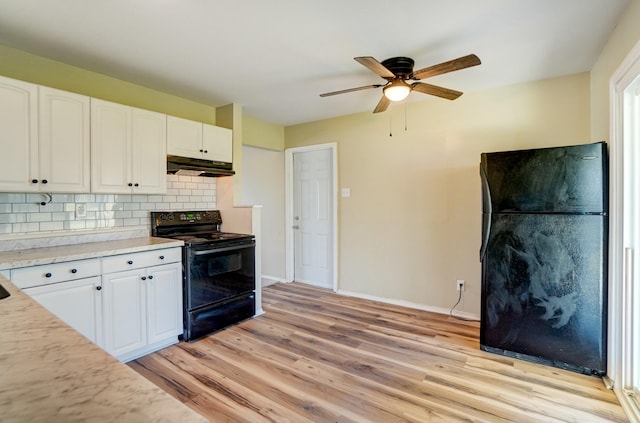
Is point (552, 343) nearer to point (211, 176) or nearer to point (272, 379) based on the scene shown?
point (272, 379)

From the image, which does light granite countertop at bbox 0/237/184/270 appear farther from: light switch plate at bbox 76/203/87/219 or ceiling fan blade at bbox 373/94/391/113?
ceiling fan blade at bbox 373/94/391/113

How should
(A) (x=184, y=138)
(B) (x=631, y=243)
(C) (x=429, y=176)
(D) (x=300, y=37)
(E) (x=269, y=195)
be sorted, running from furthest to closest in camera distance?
(E) (x=269, y=195)
(C) (x=429, y=176)
(A) (x=184, y=138)
(D) (x=300, y=37)
(B) (x=631, y=243)

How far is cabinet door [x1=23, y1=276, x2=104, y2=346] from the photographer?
2.07m

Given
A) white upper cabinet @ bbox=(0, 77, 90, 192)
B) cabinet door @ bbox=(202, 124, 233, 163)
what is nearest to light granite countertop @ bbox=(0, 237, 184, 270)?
white upper cabinet @ bbox=(0, 77, 90, 192)

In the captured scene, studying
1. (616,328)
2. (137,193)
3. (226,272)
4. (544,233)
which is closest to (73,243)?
(137,193)

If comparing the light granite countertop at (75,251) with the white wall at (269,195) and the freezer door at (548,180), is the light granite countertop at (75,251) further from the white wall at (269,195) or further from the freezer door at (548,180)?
the freezer door at (548,180)

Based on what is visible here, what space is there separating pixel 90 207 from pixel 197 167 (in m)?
0.99

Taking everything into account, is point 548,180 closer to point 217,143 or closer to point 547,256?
point 547,256

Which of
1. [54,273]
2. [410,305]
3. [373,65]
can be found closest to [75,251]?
[54,273]

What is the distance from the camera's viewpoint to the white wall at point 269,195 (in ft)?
16.3

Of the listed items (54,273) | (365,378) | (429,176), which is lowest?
(365,378)

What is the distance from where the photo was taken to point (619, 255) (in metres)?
2.13

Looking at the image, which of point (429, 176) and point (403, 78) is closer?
point (403, 78)

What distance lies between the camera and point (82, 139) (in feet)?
8.28
